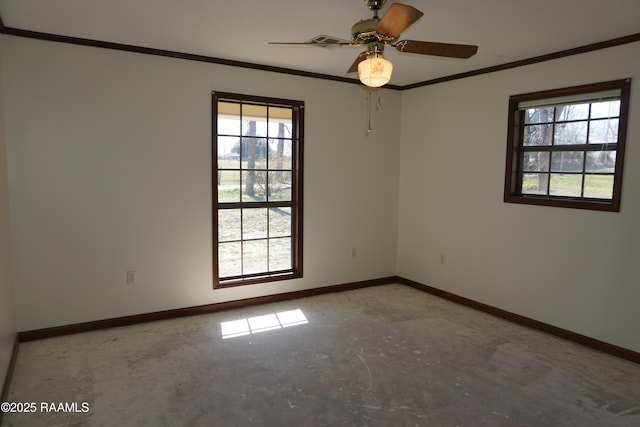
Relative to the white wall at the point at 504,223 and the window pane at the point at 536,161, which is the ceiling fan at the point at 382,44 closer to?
the white wall at the point at 504,223

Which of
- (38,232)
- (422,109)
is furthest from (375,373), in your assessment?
(422,109)

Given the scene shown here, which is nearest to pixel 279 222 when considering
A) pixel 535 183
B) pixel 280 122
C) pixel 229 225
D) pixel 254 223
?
pixel 254 223

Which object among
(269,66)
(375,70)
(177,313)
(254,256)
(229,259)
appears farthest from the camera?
(254,256)

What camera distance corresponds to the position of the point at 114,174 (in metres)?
3.58

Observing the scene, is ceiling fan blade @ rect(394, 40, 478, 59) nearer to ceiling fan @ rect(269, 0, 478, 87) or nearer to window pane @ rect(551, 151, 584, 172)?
ceiling fan @ rect(269, 0, 478, 87)

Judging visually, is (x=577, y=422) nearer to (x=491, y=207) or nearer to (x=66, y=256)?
(x=491, y=207)

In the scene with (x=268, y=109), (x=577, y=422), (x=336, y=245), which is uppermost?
(x=268, y=109)

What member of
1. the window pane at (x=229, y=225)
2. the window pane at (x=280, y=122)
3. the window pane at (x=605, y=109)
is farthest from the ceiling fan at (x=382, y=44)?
the window pane at (x=229, y=225)

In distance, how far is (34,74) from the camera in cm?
323

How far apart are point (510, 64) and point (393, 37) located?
212cm

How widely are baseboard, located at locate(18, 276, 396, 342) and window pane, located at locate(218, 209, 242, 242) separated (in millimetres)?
669

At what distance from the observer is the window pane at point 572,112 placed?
11.5 ft

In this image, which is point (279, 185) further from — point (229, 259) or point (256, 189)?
point (229, 259)

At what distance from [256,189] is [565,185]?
2.94 metres
